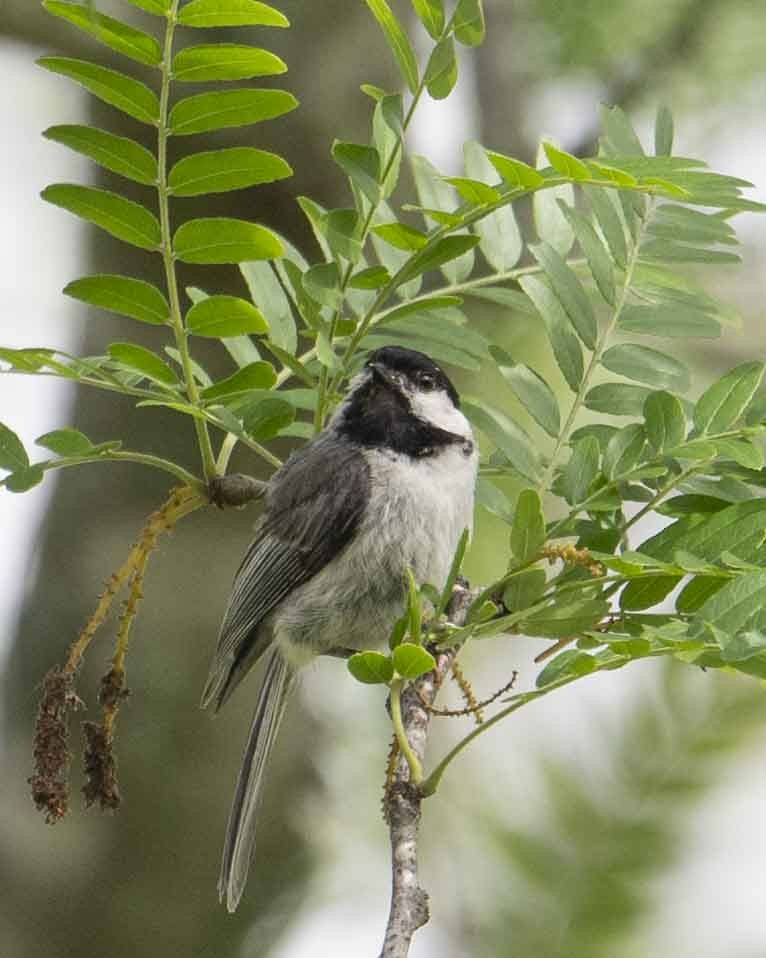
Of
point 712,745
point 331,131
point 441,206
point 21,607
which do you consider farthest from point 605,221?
point 21,607

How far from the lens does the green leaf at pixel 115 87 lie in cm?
195

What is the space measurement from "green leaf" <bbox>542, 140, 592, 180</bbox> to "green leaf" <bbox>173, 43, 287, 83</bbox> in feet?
1.29

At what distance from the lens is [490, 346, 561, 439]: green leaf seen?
235 centimetres

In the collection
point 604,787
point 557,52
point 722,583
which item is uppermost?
point 557,52

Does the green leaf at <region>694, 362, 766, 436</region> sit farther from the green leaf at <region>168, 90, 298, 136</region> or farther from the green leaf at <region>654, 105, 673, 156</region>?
the green leaf at <region>168, 90, 298, 136</region>

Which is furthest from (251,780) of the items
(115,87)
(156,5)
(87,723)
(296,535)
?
(156,5)

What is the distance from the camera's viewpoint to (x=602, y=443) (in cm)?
225

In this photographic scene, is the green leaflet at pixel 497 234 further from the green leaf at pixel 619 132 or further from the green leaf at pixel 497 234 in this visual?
the green leaf at pixel 619 132

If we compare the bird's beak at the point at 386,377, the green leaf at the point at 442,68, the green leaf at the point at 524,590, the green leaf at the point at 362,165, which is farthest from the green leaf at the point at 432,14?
the bird's beak at the point at 386,377

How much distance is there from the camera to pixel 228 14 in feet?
6.26

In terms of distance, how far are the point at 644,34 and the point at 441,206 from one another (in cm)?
197

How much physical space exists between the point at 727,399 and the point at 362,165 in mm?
627

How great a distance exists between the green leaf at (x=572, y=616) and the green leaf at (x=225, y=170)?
2.31 feet

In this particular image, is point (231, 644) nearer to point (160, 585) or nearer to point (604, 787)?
point (160, 585)
